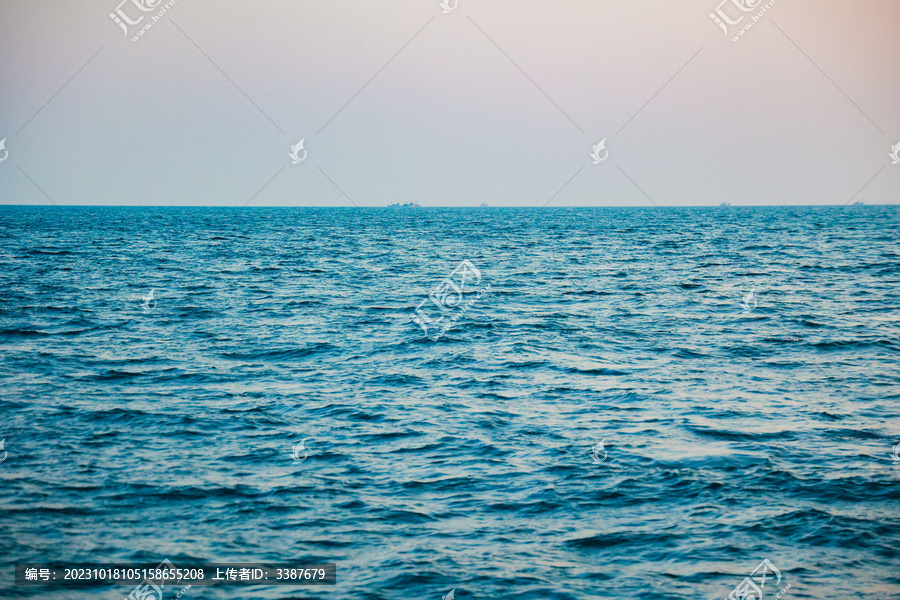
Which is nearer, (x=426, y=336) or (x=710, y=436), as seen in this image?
(x=710, y=436)

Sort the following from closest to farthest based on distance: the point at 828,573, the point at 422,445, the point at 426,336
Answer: the point at 828,573
the point at 422,445
the point at 426,336

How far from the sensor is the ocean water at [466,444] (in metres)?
8.38

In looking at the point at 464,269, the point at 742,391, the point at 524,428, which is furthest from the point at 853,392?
the point at 464,269

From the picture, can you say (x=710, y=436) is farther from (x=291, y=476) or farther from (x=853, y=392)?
(x=291, y=476)

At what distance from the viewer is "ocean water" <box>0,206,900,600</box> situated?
8.38m

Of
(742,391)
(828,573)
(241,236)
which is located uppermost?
(241,236)

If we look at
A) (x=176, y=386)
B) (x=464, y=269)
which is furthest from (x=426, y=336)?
(x=464, y=269)

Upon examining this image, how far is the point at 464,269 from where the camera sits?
41781mm

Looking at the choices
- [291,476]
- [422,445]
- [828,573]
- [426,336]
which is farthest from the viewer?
[426,336]

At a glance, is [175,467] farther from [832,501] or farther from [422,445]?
[832,501]

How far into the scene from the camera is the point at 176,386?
15.5m

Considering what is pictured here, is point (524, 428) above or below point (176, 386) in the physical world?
below

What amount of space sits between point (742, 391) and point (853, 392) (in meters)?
Result: 2.21

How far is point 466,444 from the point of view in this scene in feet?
39.7
